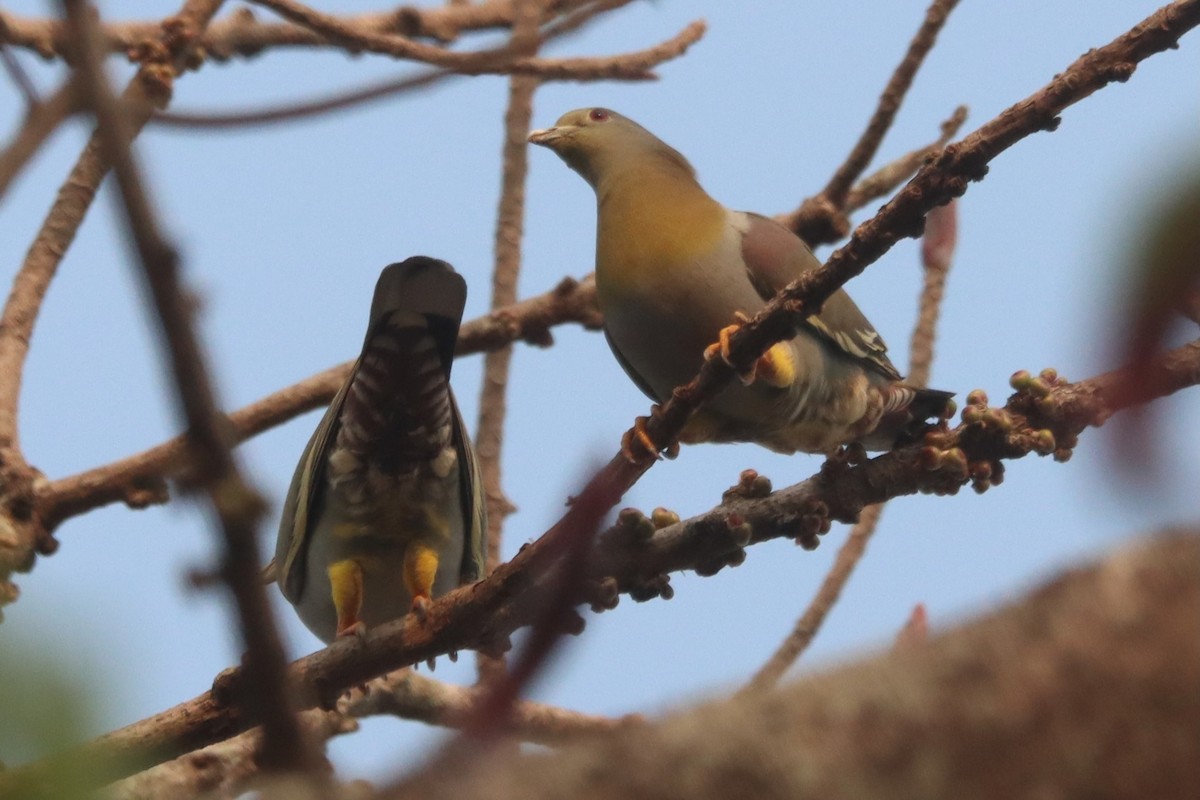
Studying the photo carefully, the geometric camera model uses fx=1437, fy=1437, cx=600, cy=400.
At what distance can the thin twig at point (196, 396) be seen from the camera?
0.82 meters

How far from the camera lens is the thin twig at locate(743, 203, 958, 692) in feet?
16.0

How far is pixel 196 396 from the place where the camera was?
2.72ft

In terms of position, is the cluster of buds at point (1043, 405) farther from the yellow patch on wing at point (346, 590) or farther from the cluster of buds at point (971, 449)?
the yellow patch on wing at point (346, 590)

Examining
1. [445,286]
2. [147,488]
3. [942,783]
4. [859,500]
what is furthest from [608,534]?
[942,783]

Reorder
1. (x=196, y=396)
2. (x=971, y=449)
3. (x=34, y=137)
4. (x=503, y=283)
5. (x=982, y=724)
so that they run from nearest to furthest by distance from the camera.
→ (x=196, y=396), (x=982, y=724), (x=34, y=137), (x=971, y=449), (x=503, y=283)

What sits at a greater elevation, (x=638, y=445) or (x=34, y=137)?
(x=638, y=445)

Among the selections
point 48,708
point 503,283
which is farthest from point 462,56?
point 48,708

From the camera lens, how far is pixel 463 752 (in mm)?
882

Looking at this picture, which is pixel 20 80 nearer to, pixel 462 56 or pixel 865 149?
pixel 462 56

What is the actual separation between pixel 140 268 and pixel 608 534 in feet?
7.60

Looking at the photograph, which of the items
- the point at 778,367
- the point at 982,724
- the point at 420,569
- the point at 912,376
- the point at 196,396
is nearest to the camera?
the point at 196,396

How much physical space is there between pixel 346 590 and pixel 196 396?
3.56m

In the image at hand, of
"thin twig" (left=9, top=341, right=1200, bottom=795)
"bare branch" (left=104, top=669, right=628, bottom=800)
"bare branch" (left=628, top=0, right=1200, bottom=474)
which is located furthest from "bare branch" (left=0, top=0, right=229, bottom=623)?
"bare branch" (left=628, top=0, right=1200, bottom=474)

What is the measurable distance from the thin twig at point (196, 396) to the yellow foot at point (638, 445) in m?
2.17
